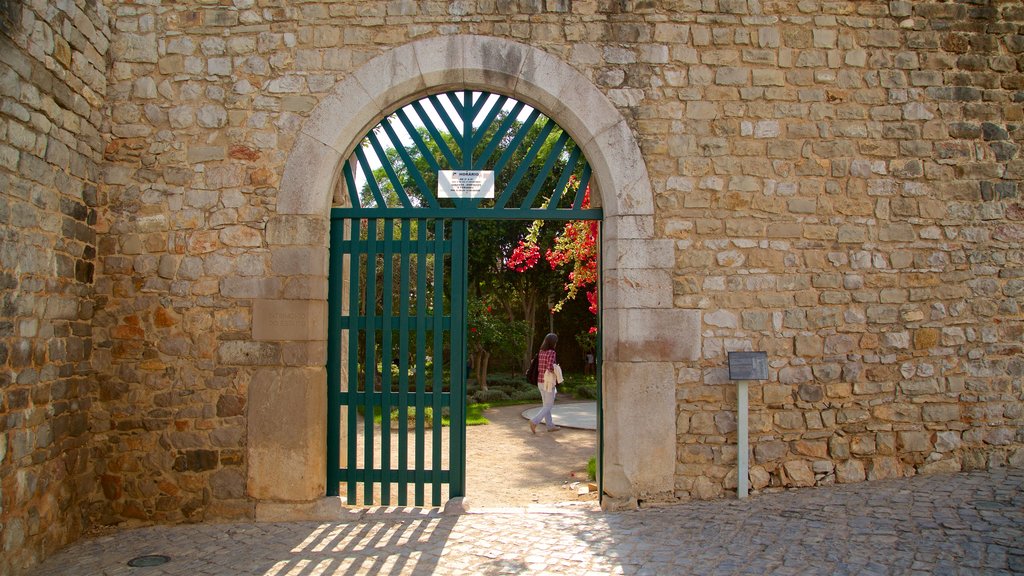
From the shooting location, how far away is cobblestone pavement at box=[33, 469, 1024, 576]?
3.46 m

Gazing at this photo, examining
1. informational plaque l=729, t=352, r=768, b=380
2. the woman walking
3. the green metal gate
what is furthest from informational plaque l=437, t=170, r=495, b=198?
the woman walking

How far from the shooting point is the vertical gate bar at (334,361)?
472 centimetres

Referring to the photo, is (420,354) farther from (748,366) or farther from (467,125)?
(748,366)

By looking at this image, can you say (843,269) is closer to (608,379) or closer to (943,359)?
(943,359)

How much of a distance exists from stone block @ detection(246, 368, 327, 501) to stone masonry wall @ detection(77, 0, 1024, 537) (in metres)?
0.10

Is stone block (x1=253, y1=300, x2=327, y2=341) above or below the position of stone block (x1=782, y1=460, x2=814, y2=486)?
above

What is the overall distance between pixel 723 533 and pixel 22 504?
4.21 metres

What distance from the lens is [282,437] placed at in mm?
4469

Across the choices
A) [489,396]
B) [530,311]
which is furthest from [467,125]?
[530,311]

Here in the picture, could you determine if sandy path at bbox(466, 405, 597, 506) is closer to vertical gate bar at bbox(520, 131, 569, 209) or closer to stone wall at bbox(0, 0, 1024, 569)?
stone wall at bbox(0, 0, 1024, 569)

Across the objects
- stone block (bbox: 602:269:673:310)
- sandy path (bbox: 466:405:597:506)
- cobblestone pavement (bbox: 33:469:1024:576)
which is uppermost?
stone block (bbox: 602:269:673:310)

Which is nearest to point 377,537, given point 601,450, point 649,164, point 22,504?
point 601,450

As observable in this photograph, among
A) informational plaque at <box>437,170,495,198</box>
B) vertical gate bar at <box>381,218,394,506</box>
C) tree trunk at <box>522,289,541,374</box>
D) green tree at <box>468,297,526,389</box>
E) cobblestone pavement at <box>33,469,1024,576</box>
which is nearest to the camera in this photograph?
cobblestone pavement at <box>33,469,1024,576</box>

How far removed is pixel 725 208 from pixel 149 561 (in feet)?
14.7
